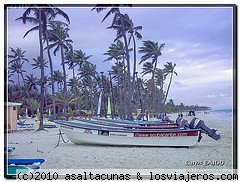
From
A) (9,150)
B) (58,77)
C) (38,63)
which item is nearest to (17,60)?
(38,63)

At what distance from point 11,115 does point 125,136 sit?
4.95ft

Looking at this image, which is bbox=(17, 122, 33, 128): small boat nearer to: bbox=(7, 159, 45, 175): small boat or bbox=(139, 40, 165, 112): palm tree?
bbox=(7, 159, 45, 175): small boat

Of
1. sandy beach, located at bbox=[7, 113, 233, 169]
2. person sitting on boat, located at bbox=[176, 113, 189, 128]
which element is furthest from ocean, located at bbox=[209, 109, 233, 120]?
person sitting on boat, located at bbox=[176, 113, 189, 128]

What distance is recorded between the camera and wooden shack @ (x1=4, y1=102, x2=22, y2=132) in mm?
5035

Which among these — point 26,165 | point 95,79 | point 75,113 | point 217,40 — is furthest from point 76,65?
point 217,40

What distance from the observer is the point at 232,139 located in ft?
16.4

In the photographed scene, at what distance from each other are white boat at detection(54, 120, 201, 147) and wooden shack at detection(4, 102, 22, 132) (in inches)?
20.8

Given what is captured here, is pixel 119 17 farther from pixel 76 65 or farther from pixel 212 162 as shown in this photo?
pixel 212 162

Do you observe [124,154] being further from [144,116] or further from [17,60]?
[17,60]

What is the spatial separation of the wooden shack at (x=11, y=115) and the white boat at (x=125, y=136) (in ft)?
1.73

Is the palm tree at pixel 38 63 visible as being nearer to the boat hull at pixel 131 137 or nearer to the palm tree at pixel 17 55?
the palm tree at pixel 17 55

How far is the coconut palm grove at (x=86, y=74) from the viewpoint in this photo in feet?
16.7

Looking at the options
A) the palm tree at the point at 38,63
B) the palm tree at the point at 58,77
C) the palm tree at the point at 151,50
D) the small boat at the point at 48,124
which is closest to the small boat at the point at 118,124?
the small boat at the point at 48,124

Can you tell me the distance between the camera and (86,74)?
210 inches
